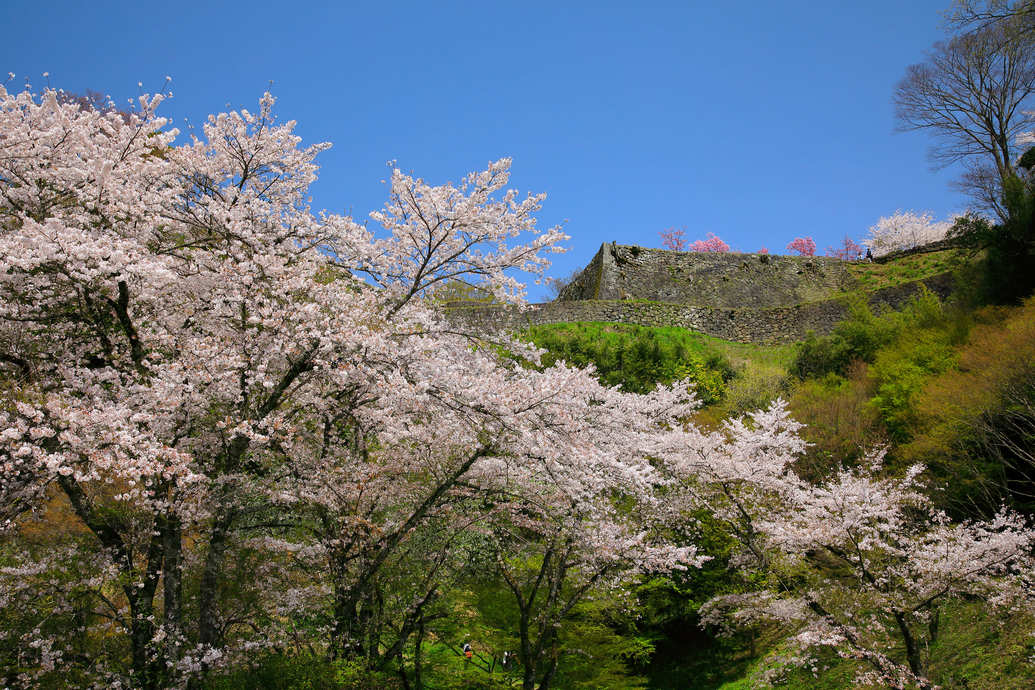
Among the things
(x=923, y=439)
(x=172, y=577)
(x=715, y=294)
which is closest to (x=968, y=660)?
(x=923, y=439)

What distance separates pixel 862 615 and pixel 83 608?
1078cm

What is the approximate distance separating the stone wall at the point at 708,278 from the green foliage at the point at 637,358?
6.57 m

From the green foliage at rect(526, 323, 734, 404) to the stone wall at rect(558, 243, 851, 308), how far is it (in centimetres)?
657

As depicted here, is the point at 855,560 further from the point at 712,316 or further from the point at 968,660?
the point at 712,316

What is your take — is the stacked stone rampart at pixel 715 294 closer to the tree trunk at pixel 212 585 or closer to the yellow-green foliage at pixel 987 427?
the yellow-green foliage at pixel 987 427

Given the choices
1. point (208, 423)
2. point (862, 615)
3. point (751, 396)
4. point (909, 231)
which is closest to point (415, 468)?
point (208, 423)

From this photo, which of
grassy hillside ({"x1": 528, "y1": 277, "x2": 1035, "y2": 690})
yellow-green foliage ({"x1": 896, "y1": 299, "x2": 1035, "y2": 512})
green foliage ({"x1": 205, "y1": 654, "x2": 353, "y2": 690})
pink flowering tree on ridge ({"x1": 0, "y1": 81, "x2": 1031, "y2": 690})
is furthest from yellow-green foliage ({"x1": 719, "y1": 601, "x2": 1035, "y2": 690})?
green foliage ({"x1": 205, "y1": 654, "x2": 353, "y2": 690})

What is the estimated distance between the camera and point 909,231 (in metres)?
47.1

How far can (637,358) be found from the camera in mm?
22172

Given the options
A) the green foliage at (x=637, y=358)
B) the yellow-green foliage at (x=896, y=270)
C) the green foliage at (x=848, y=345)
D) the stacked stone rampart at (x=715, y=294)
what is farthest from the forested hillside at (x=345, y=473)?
the yellow-green foliage at (x=896, y=270)

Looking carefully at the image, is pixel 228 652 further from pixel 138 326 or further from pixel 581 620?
pixel 581 620

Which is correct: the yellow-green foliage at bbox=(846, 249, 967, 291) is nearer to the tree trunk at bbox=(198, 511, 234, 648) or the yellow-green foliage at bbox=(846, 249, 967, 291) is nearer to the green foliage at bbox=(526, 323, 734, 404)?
the green foliage at bbox=(526, 323, 734, 404)

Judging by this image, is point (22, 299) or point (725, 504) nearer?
point (22, 299)

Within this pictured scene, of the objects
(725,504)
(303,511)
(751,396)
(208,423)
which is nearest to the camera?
(208,423)
